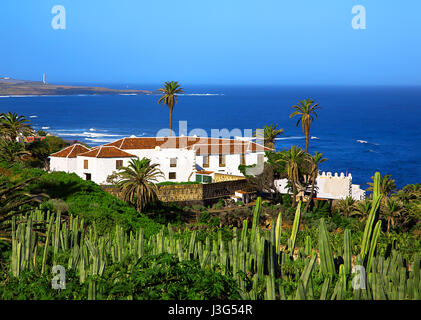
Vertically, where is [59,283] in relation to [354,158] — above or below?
above

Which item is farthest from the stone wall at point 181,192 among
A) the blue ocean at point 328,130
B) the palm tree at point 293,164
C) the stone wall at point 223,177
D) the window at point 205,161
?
the blue ocean at point 328,130

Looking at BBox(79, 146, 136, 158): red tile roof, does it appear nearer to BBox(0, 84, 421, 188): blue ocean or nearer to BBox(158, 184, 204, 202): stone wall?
BBox(158, 184, 204, 202): stone wall

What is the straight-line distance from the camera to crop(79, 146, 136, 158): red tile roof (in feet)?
151

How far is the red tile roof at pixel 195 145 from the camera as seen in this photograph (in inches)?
2000

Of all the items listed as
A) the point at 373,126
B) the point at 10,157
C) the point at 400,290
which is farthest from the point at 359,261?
the point at 373,126

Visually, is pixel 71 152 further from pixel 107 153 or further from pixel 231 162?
pixel 231 162

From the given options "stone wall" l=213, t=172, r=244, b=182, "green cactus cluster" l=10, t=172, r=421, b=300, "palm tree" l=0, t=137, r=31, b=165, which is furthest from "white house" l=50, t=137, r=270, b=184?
"green cactus cluster" l=10, t=172, r=421, b=300

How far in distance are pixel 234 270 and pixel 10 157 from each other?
2961cm

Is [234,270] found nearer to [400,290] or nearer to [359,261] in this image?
[359,261]

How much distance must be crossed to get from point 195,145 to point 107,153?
850 cm

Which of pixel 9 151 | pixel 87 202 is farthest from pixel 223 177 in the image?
pixel 9 151

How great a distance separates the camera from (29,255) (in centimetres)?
1631

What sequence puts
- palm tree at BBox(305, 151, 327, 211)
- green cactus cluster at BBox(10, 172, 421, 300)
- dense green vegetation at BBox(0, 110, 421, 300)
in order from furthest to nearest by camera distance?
palm tree at BBox(305, 151, 327, 211) < green cactus cluster at BBox(10, 172, 421, 300) < dense green vegetation at BBox(0, 110, 421, 300)

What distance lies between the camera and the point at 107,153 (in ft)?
152
